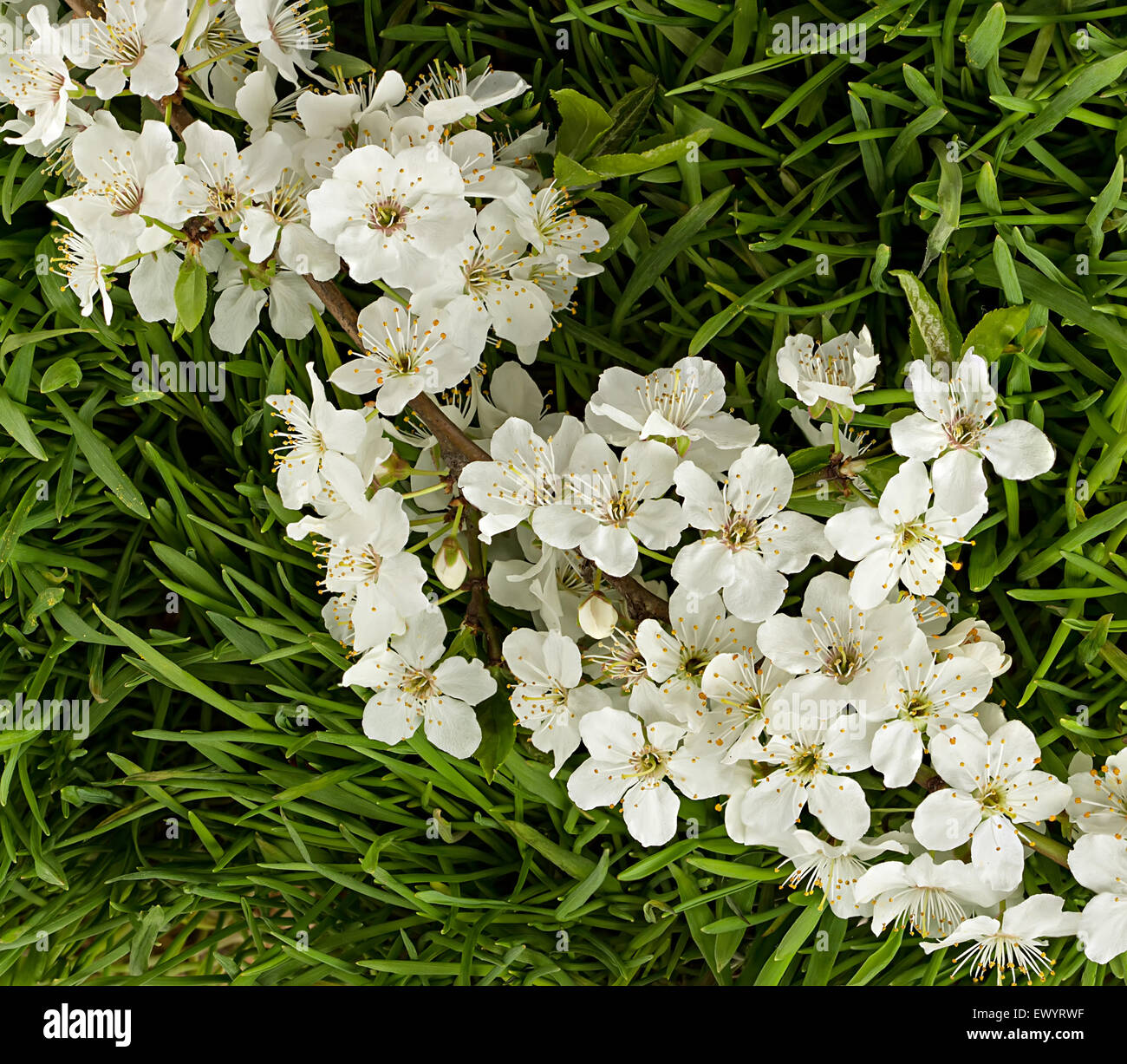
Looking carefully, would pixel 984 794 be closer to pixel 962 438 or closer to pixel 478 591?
pixel 962 438

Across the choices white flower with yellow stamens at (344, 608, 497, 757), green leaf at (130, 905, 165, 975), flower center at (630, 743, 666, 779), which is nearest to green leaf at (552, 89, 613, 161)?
white flower with yellow stamens at (344, 608, 497, 757)

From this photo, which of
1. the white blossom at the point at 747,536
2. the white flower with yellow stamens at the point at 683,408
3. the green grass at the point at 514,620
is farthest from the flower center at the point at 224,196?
the white blossom at the point at 747,536

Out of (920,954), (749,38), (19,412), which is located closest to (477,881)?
(920,954)

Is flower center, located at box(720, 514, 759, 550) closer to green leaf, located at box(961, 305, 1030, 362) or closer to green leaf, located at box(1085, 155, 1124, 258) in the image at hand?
green leaf, located at box(961, 305, 1030, 362)

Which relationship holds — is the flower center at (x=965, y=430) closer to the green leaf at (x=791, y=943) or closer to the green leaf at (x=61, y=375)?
the green leaf at (x=791, y=943)

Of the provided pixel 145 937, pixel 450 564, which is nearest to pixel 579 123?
pixel 450 564

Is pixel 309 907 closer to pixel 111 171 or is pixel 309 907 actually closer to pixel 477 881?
pixel 477 881
